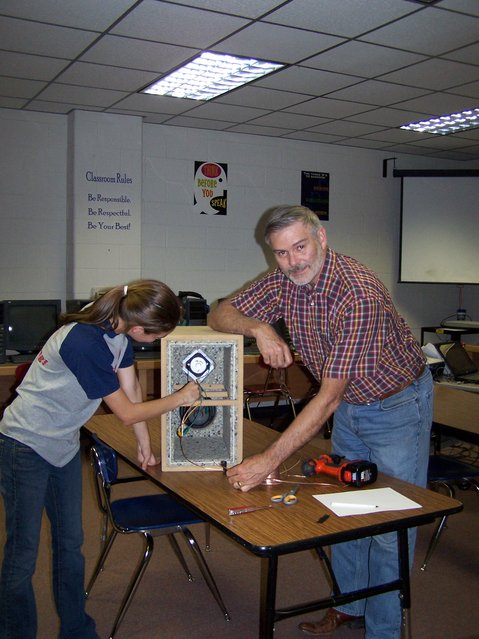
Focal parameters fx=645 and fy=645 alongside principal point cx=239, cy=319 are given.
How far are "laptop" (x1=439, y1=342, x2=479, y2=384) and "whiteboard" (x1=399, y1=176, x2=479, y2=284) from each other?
277 cm

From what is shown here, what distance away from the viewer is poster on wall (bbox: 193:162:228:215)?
6.28 metres

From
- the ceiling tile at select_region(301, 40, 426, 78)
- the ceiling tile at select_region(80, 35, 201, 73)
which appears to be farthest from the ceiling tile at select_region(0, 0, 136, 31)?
the ceiling tile at select_region(301, 40, 426, 78)

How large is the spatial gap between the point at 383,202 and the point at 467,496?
13.1 ft

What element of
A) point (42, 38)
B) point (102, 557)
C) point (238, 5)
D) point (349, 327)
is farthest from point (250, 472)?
point (42, 38)

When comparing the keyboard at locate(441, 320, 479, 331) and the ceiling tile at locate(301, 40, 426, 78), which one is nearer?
the ceiling tile at locate(301, 40, 426, 78)

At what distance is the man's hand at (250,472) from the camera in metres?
1.93

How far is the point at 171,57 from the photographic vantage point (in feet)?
13.7

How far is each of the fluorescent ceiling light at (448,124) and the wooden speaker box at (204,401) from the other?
14.0 ft

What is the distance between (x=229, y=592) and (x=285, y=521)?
54.9 inches

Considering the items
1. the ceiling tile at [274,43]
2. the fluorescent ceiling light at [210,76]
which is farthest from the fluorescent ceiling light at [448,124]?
the ceiling tile at [274,43]

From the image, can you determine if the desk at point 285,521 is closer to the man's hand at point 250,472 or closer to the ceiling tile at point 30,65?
the man's hand at point 250,472

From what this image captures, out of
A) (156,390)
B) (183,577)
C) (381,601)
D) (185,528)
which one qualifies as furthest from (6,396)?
(381,601)

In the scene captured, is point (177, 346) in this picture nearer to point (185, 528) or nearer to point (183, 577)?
point (185, 528)

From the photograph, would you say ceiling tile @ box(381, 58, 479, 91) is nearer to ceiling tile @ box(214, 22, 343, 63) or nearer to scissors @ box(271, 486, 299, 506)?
ceiling tile @ box(214, 22, 343, 63)
